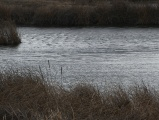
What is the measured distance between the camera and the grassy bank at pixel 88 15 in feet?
138

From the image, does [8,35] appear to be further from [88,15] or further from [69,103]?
[69,103]

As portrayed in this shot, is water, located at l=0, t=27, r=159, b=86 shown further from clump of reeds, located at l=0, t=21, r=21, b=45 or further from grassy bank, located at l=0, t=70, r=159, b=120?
grassy bank, located at l=0, t=70, r=159, b=120

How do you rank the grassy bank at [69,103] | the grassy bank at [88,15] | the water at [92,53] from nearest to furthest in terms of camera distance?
the grassy bank at [69,103], the water at [92,53], the grassy bank at [88,15]

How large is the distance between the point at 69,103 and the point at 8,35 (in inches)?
853

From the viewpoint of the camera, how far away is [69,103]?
11.6 m

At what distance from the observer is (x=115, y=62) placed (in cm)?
2531

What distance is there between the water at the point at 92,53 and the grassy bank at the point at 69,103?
5.57m

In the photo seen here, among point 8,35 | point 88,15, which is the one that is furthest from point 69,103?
point 88,15

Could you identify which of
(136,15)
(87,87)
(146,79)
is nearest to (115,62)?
(146,79)

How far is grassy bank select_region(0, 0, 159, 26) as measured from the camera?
138 ft

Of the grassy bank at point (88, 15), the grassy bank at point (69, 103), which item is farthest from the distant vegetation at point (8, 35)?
the grassy bank at point (69, 103)

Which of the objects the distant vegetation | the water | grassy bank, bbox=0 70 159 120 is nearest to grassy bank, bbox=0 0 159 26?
the water

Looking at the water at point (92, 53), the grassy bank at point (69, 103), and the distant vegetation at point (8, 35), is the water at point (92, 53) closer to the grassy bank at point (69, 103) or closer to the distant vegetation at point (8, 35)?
the distant vegetation at point (8, 35)

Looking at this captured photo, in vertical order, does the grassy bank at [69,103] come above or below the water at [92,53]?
above
